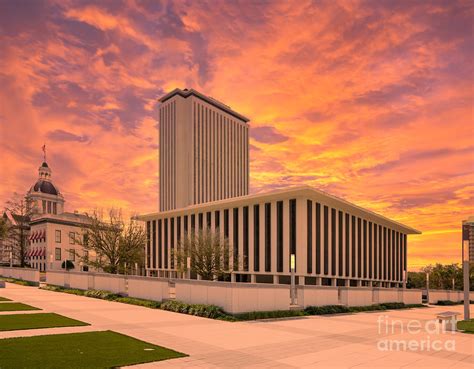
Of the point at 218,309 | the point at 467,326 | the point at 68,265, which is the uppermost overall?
the point at 218,309

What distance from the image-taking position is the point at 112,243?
47.4 metres

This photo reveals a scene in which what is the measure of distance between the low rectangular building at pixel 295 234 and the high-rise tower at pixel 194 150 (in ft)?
253

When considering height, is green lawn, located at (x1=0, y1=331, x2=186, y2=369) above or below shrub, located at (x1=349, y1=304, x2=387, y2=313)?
above

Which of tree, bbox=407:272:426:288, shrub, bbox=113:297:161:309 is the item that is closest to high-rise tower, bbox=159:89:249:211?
tree, bbox=407:272:426:288

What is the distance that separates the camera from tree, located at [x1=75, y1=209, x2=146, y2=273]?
47156 millimetres

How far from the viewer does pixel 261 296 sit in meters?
24.6

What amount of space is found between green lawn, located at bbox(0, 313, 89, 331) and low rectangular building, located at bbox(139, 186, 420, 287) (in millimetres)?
34135

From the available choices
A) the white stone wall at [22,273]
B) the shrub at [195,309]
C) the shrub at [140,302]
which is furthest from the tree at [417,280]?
the shrub at [195,309]

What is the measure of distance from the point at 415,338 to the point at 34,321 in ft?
57.8

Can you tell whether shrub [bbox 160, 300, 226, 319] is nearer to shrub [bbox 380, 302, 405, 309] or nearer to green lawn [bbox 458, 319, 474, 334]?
green lawn [bbox 458, 319, 474, 334]

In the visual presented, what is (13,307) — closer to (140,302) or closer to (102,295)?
(140,302)

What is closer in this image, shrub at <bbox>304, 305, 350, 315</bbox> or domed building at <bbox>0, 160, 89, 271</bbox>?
shrub at <bbox>304, 305, 350, 315</bbox>

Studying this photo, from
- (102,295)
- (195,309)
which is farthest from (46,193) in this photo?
(195,309)

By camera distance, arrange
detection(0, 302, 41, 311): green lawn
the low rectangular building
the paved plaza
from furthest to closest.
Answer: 1. the low rectangular building
2. detection(0, 302, 41, 311): green lawn
3. the paved plaza
